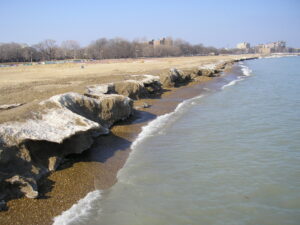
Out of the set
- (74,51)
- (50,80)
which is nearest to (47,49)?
(74,51)

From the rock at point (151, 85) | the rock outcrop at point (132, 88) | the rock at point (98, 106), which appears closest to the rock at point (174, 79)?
the rock at point (151, 85)

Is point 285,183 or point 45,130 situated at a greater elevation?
point 45,130

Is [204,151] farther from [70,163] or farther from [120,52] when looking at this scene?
[120,52]

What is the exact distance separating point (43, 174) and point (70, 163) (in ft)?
3.33

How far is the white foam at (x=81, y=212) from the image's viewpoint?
575 centimetres

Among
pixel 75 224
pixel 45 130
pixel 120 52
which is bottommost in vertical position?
pixel 75 224

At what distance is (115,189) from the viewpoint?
7027 millimetres

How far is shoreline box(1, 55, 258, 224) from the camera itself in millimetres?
5883

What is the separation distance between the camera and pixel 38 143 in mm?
7750

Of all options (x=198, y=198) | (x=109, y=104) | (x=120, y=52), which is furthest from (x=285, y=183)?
(x=120, y=52)

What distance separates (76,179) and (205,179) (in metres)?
3.38

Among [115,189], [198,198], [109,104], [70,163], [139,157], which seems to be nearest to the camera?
[198,198]

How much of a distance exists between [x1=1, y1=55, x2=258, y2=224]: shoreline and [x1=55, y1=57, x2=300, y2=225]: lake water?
0.28 m

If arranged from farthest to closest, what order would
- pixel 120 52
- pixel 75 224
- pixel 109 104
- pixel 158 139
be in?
pixel 120 52, pixel 109 104, pixel 158 139, pixel 75 224
